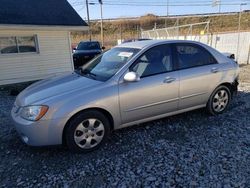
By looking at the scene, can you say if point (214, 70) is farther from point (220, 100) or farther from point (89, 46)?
point (89, 46)

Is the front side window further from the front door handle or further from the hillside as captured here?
the hillside

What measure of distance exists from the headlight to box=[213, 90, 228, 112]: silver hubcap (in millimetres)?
3372

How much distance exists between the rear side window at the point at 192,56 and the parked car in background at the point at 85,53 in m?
9.75

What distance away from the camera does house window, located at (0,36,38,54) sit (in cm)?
941

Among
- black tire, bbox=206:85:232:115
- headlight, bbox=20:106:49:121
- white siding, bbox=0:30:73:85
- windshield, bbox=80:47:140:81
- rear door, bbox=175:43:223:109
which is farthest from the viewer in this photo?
→ white siding, bbox=0:30:73:85

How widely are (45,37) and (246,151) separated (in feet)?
31.0

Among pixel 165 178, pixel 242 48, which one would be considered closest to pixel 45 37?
pixel 165 178

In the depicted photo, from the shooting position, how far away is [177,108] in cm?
425

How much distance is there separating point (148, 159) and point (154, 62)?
166 cm

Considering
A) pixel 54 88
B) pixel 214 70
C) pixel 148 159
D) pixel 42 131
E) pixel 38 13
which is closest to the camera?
pixel 42 131

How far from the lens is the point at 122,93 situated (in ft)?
11.8

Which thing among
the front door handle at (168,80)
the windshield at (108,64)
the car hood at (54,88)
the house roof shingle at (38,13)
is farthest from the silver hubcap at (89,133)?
the house roof shingle at (38,13)

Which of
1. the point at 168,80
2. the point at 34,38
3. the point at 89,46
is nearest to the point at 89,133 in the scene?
the point at 168,80

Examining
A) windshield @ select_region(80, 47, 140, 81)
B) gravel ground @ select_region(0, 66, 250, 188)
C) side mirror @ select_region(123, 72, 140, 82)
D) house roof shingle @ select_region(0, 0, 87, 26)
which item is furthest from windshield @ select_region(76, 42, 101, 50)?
side mirror @ select_region(123, 72, 140, 82)
